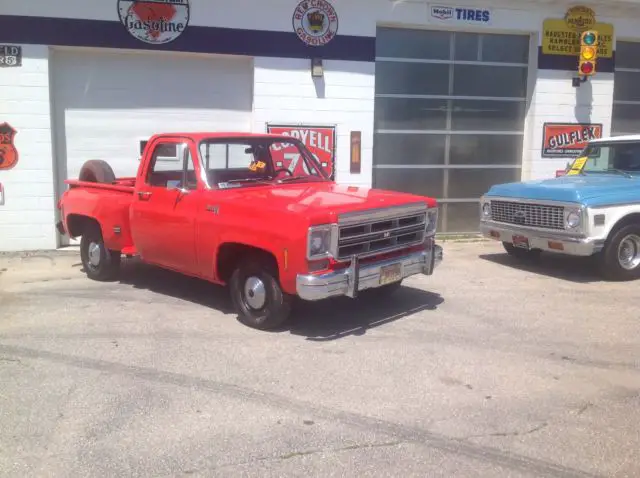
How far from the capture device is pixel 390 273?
6094 millimetres

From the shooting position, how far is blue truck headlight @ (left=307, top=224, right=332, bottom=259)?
5449mm

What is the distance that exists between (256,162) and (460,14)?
21.0 feet

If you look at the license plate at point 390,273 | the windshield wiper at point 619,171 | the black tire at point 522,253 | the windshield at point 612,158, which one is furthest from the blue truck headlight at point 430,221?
the windshield at point 612,158

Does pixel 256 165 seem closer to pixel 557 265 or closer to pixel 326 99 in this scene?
pixel 326 99

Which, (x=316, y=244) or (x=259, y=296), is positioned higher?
(x=316, y=244)

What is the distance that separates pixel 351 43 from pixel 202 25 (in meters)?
2.55

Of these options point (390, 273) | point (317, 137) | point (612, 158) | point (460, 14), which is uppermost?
point (460, 14)

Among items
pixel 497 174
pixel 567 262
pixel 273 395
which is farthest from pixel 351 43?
pixel 273 395

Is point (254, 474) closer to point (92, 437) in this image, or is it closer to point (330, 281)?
point (92, 437)

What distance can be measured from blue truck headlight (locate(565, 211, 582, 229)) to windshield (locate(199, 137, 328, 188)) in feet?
10.1

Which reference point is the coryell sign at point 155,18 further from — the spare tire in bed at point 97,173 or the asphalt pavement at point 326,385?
the asphalt pavement at point 326,385

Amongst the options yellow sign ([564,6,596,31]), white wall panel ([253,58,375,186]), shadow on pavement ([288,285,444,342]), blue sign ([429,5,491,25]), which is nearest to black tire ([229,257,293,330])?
shadow on pavement ([288,285,444,342])

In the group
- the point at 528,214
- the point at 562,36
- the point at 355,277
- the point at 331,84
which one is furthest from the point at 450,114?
the point at 355,277

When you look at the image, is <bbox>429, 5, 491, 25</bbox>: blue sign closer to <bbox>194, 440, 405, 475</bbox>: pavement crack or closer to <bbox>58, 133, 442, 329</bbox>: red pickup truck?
<bbox>58, 133, 442, 329</bbox>: red pickup truck
